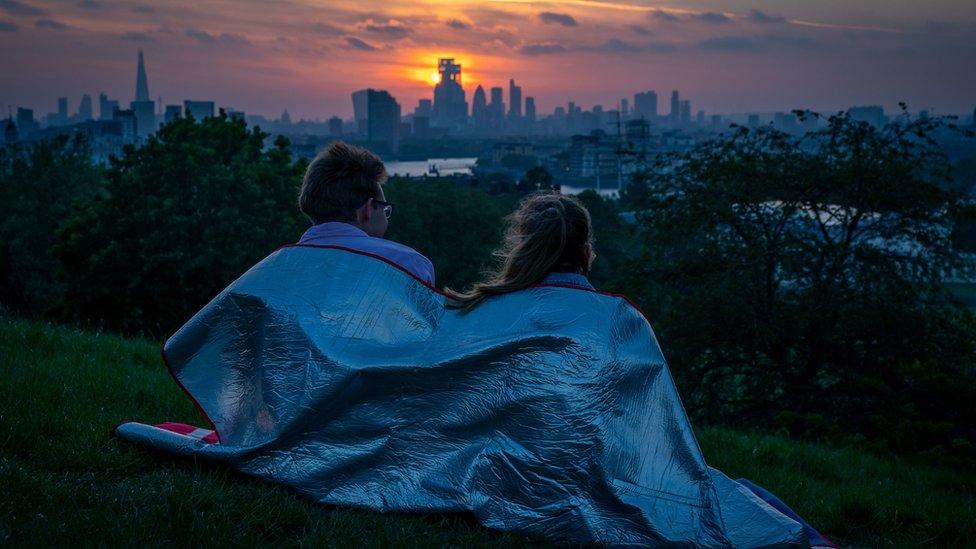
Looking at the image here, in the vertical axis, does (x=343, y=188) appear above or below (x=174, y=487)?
above

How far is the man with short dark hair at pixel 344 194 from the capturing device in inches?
214

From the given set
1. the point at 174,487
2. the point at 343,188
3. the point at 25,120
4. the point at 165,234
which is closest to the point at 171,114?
the point at 165,234

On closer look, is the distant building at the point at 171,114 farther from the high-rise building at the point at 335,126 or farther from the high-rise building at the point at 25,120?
the high-rise building at the point at 335,126

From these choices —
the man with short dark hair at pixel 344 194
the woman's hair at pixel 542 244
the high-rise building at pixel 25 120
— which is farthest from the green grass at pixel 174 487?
the high-rise building at pixel 25 120

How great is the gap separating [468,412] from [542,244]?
0.91 m

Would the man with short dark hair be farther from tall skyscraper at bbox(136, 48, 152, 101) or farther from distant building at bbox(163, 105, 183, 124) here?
tall skyscraper at bbox(136, 48, 152, 101)

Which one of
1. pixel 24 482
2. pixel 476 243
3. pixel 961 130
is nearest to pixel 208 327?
pixel 24 482

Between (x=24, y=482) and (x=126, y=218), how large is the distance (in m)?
22.4

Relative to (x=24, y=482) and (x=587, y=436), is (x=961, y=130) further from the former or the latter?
(x=24, y=482)

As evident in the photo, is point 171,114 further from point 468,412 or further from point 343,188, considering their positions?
point 468,412

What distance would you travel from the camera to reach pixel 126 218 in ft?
82.9

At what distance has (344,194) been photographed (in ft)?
18.0

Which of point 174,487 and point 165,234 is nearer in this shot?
point 174,487

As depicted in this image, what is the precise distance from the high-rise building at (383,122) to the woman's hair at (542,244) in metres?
148
